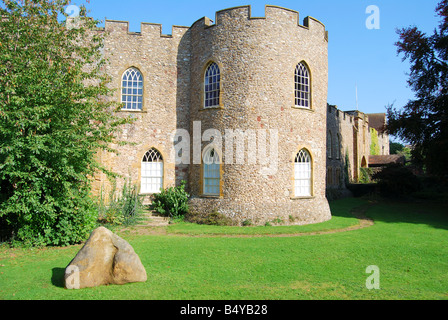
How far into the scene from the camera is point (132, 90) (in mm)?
16766

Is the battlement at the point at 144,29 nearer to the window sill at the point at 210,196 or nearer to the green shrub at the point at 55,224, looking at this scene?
the window sill at the point at 210,196

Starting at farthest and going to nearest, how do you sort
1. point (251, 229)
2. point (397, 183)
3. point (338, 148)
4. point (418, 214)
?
point (338, 148)
point (397, 183)
point (418, 214)
point (251, 229)

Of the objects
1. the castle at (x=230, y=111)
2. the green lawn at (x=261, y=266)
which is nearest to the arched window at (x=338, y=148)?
the castle at (x=230, y=111)

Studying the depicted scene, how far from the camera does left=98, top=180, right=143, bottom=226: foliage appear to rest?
13609 mm

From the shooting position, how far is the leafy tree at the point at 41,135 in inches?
365

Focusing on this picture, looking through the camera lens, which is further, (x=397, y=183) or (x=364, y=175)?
(x=364, y=175)

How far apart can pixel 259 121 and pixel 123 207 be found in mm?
7249

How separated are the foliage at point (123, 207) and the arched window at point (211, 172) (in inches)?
130

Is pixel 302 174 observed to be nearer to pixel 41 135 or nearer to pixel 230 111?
pixel 230 111

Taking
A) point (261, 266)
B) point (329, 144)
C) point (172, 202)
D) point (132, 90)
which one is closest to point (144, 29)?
point (132, 90)

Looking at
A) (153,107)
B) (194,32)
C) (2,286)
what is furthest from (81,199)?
(194,32)

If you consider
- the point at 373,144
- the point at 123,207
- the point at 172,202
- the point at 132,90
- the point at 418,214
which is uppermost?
the point at 373,144

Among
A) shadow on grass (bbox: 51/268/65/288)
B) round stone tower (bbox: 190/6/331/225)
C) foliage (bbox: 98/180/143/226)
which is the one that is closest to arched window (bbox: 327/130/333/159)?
round stone tower (bbox: 190/6/331/225)
